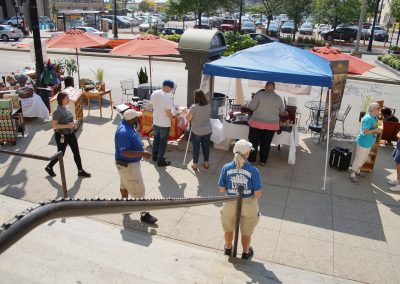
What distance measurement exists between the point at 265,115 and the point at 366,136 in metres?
2.00

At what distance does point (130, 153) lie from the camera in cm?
527

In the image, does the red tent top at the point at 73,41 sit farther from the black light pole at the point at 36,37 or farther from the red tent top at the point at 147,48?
the red tent top at the point at 147,48

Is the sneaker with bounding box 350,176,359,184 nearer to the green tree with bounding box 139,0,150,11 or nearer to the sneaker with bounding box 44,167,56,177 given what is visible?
the sneaker with bounding box 44,167,56,177

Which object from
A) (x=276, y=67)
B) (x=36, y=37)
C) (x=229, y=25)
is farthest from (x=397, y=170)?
(x=229, y=25)

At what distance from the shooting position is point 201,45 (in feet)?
28.8

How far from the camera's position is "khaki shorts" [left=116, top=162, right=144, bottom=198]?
5473 mm

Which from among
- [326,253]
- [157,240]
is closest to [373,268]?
[326,253]

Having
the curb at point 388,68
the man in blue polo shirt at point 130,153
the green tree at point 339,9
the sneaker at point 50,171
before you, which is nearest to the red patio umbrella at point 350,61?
the man in blue polo shirt at point 130,153

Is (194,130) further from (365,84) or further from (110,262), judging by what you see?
(365,84)

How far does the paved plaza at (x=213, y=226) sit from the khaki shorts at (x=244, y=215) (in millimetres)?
432

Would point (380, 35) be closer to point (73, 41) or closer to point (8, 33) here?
point (8, 33)

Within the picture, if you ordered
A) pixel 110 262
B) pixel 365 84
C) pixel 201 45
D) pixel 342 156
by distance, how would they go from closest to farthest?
pixel 110 262
pixel 342 156
pixel 201 45
pixel 365 84

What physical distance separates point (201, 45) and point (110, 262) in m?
5.95

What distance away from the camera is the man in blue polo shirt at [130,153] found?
17.3 feet
